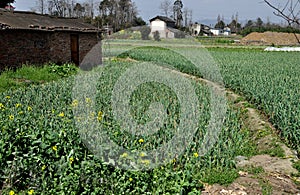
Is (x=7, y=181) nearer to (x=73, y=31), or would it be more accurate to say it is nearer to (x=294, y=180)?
(x=294, y=180)

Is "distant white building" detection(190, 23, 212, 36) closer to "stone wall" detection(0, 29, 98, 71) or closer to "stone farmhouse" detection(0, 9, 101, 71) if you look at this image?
"stone farmhouse" detection(0, 9, 101, 71)

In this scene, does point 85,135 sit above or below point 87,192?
above

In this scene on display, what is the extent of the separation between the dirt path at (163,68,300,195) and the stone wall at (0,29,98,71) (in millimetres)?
10803

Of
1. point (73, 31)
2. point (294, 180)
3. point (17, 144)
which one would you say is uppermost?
point (73, 31)

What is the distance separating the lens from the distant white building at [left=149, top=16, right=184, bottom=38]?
215 ft

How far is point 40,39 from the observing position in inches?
668

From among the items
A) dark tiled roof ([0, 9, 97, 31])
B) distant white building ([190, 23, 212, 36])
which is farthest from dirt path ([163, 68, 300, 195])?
distant white building ([190, 23, 212, 36])

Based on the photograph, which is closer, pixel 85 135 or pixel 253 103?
pixel 85 135

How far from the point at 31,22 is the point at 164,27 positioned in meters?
55.8

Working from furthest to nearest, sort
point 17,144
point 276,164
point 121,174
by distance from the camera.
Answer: point 276,164, point 17,144, point 121,174

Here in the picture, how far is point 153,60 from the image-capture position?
74.1 ft

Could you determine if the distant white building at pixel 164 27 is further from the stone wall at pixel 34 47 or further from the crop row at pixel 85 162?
the crop row at pixel 85 162

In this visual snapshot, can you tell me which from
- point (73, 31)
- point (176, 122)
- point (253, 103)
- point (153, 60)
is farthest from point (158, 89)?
point (153, 60)

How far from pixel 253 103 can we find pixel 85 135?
6671mm
